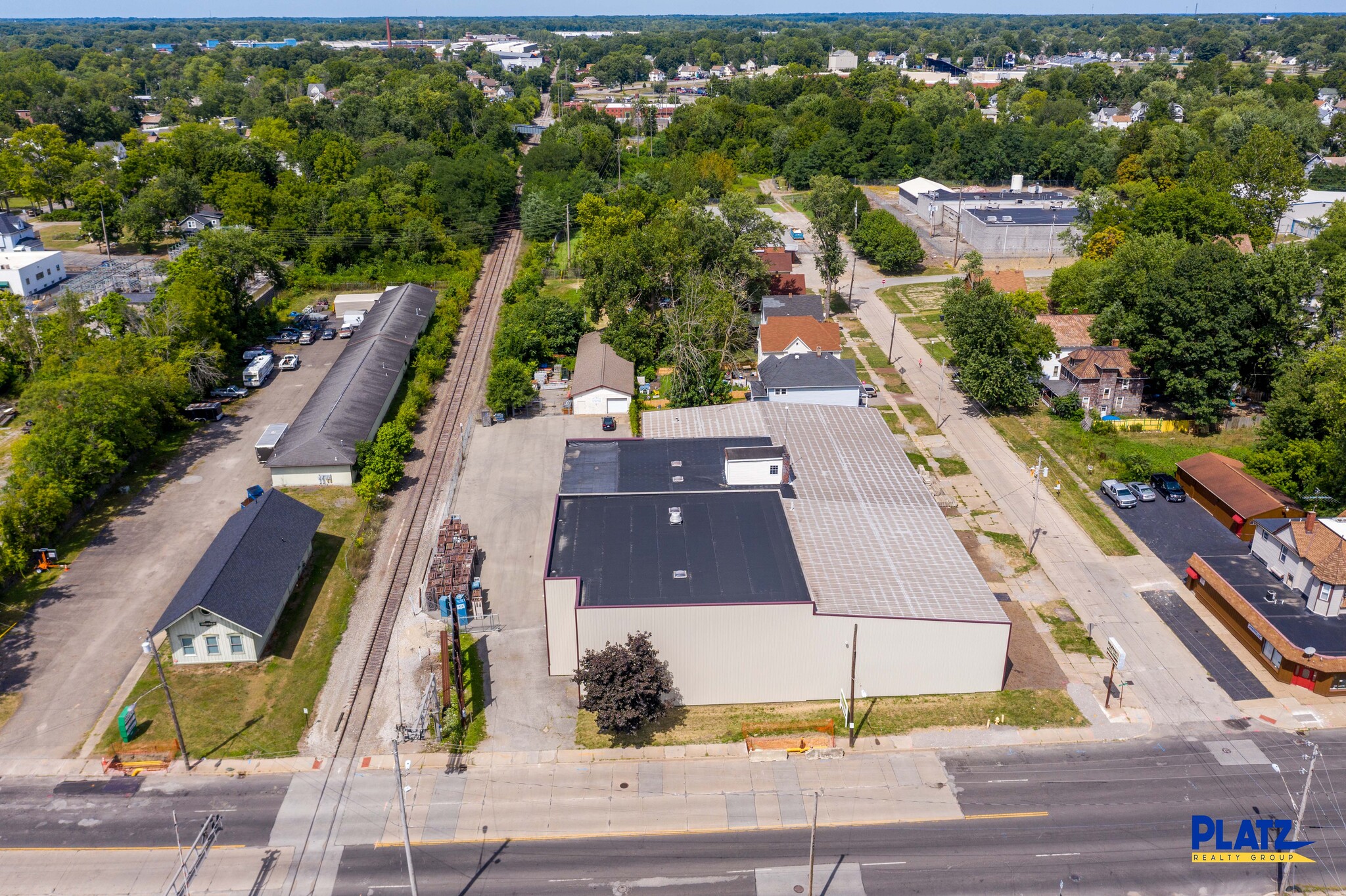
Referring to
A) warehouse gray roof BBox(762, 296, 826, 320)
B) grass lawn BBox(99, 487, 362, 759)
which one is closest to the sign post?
grass lawn BBox(99, 487, 362, 759)

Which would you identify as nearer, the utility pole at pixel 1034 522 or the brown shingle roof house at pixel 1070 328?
the utility pole at pixel 1034 522

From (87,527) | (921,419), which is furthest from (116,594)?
(921,419)

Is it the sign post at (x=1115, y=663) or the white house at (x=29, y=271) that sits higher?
the white house at (x=29, y=271)

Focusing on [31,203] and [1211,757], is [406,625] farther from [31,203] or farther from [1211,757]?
[31,203]

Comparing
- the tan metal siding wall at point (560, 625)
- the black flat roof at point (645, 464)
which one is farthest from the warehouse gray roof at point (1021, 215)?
the tan metal siding wall at point (560, 625)

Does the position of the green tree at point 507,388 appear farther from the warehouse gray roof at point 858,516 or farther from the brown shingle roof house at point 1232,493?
the brown shingle roof house at point 1232,493

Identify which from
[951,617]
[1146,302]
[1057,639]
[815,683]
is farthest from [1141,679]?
[1146,302]

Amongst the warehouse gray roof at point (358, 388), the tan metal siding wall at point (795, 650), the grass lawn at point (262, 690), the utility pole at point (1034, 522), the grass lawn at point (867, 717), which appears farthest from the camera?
the warehouse gray roof at point (358, 388)
